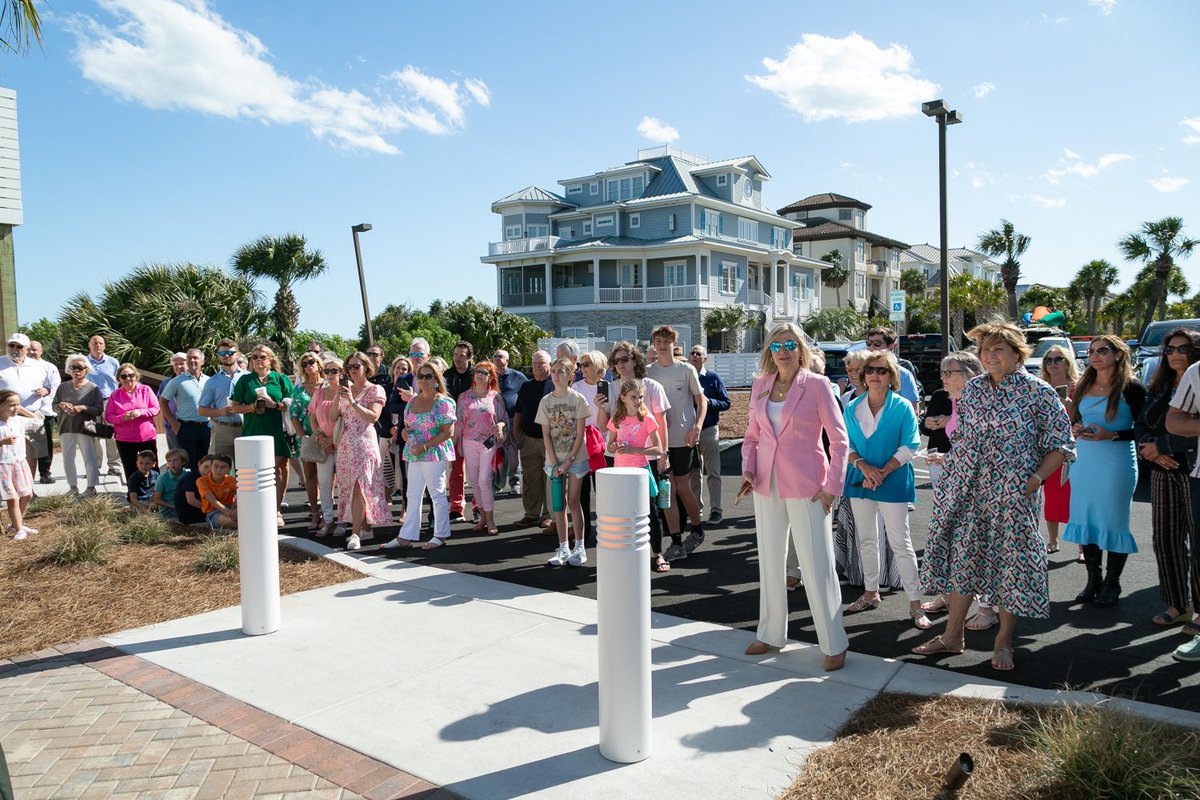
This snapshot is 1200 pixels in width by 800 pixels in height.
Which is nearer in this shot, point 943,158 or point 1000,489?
point 1000,489

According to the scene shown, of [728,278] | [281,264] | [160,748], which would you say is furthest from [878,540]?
[728,278]

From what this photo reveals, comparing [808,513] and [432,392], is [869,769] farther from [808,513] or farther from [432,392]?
[432,392]

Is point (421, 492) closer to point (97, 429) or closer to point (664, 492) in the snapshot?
point (664, 492)

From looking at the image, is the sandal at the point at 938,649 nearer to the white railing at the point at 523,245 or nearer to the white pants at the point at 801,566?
the white pants at the point at 801,566

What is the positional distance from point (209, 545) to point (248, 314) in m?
14.4

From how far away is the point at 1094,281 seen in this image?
65.9m

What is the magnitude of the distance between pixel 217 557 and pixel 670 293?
127 feet

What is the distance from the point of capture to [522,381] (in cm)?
963

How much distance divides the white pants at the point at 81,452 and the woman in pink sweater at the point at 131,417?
69cm

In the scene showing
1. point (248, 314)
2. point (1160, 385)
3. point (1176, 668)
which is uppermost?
point (248, 314)

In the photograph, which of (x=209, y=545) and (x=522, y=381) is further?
(x=522, y=381)

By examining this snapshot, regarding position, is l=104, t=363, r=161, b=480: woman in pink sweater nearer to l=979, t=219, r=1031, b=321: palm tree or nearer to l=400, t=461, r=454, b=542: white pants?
l=400, t=461, r=454, b=542: white pants

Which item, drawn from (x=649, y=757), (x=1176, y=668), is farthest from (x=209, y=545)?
(x=1176, y=668)

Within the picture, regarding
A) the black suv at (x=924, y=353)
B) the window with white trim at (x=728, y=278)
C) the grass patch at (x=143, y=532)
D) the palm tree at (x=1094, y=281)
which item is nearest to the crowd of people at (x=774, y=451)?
the grass patch at (x=143, y=532)
